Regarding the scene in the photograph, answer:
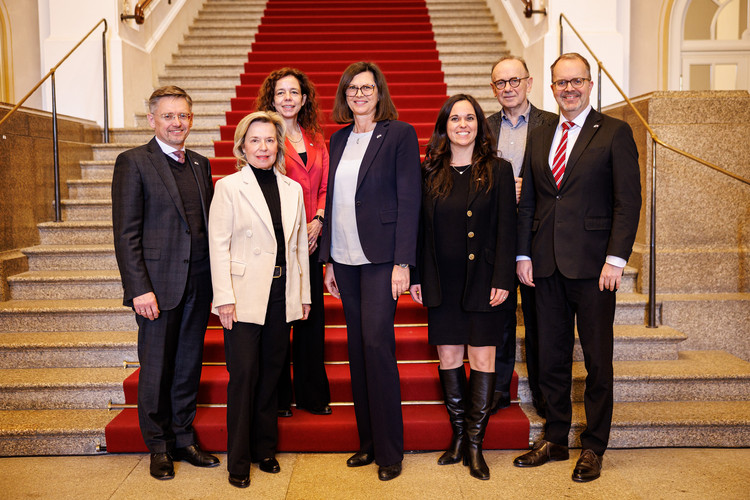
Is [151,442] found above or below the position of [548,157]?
below

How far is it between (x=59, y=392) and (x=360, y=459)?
5.61 feet

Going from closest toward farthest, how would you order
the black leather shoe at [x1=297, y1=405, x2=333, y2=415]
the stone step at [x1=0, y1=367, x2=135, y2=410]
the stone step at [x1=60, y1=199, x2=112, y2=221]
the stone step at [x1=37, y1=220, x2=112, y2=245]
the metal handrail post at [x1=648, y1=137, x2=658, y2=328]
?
the black leather shoe at [x1=297, y1=405, x2=333, y2=415] < the stone step at [x1=0, y1=367, x2=135, y2=410] < the metal handrail post at [x1=648, y1=137, x2=658, y2=328] < the stone step at [x1=37, y1=220, x2=112, y2=245] < the stone step at [x1=60, y1=199, x2=112, y2=221]

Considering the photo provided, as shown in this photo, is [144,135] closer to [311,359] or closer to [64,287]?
[64,287]

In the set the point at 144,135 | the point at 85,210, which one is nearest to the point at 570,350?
the point at 85,210

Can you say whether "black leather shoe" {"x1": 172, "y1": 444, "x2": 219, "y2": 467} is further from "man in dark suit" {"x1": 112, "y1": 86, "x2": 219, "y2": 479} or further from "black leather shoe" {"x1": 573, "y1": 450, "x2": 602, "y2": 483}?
"black leather shoe" {"x1": 573, "y1": 450, "x2": 602, "y2": 483}

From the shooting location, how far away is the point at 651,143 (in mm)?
3891

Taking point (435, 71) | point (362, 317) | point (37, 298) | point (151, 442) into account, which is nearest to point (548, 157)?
point (362, 317)

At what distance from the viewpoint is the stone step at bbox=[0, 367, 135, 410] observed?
3.31m

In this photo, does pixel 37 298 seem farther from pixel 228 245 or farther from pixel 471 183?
pixel 471 183

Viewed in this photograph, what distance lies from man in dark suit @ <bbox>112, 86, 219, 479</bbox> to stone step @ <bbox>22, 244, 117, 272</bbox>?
64.5 inches

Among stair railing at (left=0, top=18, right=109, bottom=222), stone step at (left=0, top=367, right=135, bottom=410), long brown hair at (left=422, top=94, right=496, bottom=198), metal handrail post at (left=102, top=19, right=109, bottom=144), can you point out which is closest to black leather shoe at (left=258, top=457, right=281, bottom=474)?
stone step at (left=0, top=367, right=135, bottom=410)

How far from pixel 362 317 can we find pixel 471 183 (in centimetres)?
75

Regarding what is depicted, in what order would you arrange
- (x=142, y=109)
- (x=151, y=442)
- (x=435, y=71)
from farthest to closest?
(x=435, y=71)
(x=142, y=109)
(x=151, y=442)

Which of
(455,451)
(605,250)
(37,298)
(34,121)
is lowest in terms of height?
(455,451)
